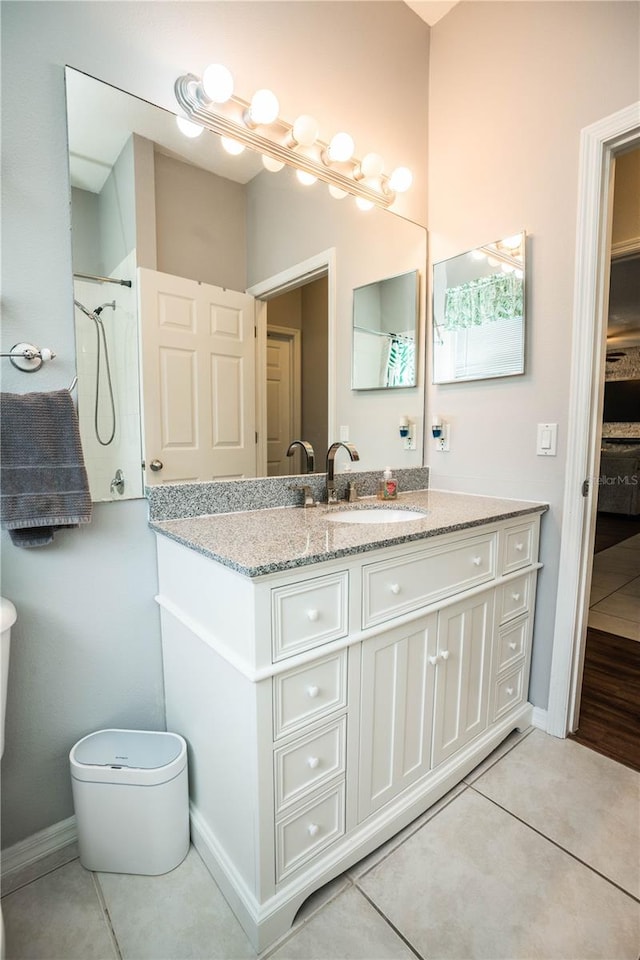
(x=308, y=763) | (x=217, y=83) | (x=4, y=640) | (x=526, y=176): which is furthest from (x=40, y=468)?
→ (x=526, y=176)

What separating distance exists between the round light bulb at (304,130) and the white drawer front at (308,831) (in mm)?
1975

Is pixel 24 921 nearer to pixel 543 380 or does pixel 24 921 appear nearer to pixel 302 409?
pixel 302 409

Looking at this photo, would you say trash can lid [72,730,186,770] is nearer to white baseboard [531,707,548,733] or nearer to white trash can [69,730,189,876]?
white trash can [69,730,189,876]

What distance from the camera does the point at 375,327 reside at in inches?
76.8

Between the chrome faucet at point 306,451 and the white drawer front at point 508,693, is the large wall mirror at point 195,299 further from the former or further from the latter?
the white drawer front at point 508,693

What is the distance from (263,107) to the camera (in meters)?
1.39

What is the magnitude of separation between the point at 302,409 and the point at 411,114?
1408 mm

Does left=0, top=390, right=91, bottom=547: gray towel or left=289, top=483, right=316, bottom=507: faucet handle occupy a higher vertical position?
left=0, top=390, right=91, bottom=547: gray towel

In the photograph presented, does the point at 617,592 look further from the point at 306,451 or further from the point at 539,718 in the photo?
the point at 306,451

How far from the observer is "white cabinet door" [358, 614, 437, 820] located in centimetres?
120

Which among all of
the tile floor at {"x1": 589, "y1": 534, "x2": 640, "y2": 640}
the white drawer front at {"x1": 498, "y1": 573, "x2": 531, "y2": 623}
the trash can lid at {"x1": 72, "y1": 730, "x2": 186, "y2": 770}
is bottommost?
the tile floor at {"x1": 589, "y1": 534, "x2": 640, "y2": 640}

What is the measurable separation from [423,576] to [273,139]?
149 centimetres

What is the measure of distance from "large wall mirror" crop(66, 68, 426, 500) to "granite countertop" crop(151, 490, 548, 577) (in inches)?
7.5

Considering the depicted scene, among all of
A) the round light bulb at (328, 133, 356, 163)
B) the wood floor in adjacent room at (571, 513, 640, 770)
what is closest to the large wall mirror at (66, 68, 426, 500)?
the round light bulb at (328, 133, 356, 163)
